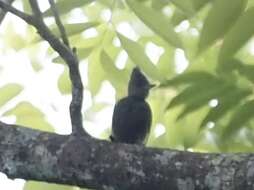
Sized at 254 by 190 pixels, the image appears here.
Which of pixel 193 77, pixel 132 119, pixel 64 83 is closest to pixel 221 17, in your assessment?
pixel 193 77

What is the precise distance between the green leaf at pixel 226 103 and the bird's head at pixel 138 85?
14 centimetres

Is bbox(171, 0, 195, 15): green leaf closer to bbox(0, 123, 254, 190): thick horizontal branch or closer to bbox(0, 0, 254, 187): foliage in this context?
bbox(0, 0, 254, 187): foliage

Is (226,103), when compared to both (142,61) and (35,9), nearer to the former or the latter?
(142,61)

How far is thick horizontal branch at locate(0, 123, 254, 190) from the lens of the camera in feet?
4.24

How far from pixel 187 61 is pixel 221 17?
31 cm

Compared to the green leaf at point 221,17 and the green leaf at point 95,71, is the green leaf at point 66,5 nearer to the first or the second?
the green leaf at point 95,71

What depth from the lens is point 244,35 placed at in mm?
1376

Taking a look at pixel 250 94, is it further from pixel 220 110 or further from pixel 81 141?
pixel 81 141

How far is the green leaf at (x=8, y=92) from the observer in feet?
5.92

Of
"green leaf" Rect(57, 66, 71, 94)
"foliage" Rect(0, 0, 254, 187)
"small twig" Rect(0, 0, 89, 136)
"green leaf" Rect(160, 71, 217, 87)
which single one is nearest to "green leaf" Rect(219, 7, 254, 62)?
"foliage" Rect(0, 0, 254, 187)

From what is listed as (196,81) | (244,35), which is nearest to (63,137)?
(196,81)

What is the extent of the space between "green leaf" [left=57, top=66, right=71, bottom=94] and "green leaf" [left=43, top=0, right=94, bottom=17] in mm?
306

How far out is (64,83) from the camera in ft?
6.13

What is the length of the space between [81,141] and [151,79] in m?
0.22
